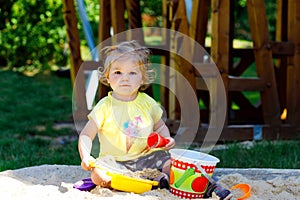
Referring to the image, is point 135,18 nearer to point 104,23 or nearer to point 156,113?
point 104,23

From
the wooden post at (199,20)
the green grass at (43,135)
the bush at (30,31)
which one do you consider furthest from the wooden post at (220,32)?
the bush at (30,31)

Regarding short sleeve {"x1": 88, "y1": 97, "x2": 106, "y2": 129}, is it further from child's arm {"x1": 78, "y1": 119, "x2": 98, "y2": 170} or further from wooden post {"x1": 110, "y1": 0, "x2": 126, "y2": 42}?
wooden post {"x1": 110, "y1": 0, "x2": 126, "y2": 42}

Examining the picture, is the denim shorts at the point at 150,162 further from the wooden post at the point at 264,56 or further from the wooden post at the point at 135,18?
the wooden post at the point at 135,18

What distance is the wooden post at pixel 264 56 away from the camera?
482 centimetres

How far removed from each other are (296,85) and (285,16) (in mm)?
1085

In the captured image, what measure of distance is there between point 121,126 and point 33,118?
412 centimetres

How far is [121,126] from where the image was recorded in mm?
2885

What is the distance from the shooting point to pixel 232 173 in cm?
333

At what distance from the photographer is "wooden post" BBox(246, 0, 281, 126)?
482cm

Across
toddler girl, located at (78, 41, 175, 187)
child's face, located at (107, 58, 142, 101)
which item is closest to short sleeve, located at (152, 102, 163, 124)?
toddler girl, located at (78, 41, 175, 187)

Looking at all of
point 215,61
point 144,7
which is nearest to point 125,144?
point 215,61

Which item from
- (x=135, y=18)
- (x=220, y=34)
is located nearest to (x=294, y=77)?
(x=220, y=34)

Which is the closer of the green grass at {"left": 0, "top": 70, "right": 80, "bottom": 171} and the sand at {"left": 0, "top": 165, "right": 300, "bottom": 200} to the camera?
the sand at {"left": 0, "top": 165, "right": 300, "bottom": 200}

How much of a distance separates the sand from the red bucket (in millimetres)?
57
